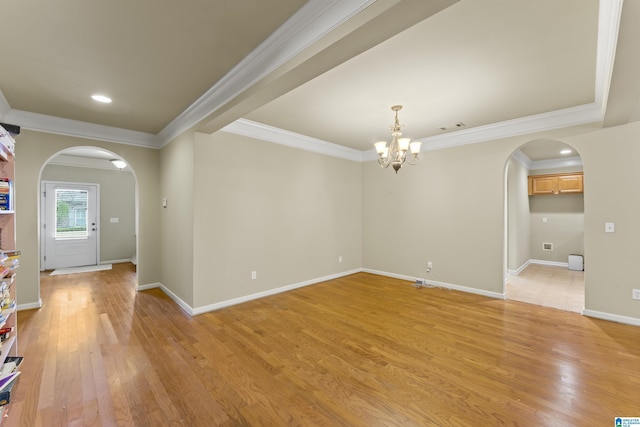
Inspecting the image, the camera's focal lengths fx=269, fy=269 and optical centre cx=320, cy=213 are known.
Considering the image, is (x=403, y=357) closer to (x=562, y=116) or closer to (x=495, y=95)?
(x=495, y=95)

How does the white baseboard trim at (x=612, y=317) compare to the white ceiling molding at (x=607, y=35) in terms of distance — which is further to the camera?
the white baseboard trim at (x=612, y=317)

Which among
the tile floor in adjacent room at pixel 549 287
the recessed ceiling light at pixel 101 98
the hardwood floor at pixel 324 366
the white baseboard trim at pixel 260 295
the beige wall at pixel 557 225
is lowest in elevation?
the tile floor in adjacent room at pixel 549 287

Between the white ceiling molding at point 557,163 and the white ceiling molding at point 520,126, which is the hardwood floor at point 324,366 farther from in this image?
the white ceiling molding at point 557,163

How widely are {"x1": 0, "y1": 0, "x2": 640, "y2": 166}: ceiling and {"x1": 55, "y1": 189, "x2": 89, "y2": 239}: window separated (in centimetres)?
375

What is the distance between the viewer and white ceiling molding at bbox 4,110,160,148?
11.8ft

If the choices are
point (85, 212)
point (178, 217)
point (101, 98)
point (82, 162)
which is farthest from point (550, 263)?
point (82, 162)

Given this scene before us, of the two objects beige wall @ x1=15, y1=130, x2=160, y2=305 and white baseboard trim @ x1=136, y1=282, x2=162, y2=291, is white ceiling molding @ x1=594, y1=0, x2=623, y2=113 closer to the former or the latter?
beige wall @ x1=15, y1=130, x2=160, y2=305

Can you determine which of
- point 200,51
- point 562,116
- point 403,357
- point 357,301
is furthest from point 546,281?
point 200,51

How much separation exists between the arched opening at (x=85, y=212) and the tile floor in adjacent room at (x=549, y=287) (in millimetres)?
8069

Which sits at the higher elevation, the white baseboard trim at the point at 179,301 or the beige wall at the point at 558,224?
the beige wall at the point at 558,224

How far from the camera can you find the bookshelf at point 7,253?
2.09m

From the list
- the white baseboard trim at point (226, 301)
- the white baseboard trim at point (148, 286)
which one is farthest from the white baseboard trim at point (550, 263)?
the white baseboard trim at point (148, 286)

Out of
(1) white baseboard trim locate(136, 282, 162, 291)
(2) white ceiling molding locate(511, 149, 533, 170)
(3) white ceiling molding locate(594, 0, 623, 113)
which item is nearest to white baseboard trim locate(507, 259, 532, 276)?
(2) white ceiling molding locate(511, 149, 533, 170)

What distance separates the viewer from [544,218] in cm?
→ 718
